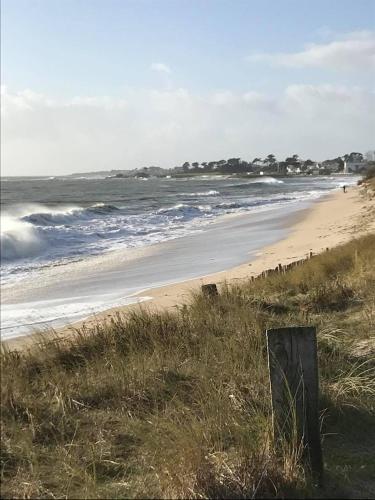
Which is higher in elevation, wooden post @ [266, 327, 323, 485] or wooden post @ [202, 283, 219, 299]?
wooden post @ [266, 327, 323, 485]

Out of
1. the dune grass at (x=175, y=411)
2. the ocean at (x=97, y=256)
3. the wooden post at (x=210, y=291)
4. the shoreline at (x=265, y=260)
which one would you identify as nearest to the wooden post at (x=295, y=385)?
the dune grass at (x=175, y=411)

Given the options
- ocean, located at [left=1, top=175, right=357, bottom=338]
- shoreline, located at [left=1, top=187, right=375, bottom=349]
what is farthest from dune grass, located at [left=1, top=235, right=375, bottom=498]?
ocean, located at [left=1, top=175, right=357, bottom=338]

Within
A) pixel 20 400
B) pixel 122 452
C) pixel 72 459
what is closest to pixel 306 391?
pixel 122 452

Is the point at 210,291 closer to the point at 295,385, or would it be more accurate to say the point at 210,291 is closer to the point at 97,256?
the point at 295,385

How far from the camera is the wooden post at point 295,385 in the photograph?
10.6ft

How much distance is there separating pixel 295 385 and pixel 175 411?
997 millimetres

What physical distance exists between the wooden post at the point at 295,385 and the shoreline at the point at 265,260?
9.15ft

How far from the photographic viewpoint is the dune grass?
305 cm

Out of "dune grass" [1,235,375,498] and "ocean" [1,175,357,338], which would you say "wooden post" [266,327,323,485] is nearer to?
"dune grass" [1,235,375,498]

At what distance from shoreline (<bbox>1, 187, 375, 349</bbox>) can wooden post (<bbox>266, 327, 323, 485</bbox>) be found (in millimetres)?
2789

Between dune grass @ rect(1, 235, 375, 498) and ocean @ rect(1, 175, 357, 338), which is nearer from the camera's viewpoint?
dune grass @ rect(1, 235, 375, 498)

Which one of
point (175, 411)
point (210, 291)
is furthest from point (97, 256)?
point (175, 411)

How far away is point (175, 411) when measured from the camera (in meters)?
3.91

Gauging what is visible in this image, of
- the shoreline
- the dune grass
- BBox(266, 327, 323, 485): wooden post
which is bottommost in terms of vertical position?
the shoreline
